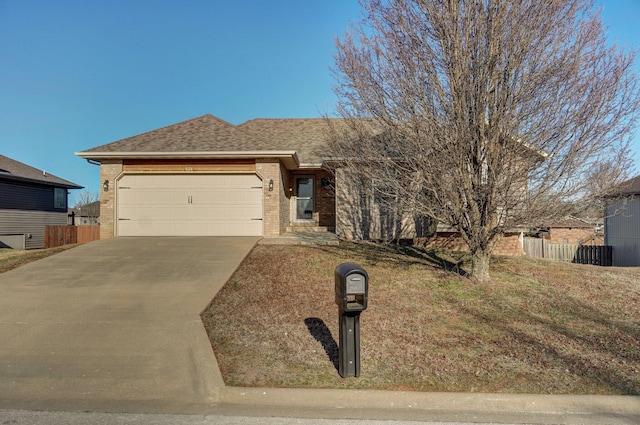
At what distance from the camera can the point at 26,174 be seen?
23031 mm

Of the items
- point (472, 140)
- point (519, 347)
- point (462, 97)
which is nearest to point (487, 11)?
point (462, 97)

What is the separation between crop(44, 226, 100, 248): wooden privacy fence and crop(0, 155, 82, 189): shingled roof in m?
5.54

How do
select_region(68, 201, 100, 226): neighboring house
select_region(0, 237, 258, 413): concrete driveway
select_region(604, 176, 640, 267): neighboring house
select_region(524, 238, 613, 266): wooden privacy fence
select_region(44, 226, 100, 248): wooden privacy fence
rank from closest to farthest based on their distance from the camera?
1. select_region(0, 237, 258, 413): concrete driveway
2. select_region(44, 226, 100, 248): wooden privacy fence
3. select_region(604, 176, 640, 267): neighboring house
4. select_region(524, 238, 613, 266): wooden privacy fence
5. select_region(68, 201, 100, 226): neighboring house

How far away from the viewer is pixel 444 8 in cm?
746

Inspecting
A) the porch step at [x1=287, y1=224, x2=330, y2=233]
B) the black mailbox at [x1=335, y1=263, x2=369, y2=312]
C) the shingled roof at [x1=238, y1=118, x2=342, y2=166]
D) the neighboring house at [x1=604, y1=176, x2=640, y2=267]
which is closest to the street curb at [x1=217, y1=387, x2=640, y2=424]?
the black mailbox at [x1=335, y1=263, x2=369, y2=312]

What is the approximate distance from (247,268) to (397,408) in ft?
18.0

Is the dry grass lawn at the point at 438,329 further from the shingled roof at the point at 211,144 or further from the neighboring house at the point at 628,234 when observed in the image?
the neighboring house at the point at 628,234

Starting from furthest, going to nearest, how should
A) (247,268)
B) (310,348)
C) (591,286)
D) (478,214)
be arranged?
(247,268) → (591,286) → (478,214) → (310,348)

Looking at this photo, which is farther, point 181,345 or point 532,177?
point 532,177

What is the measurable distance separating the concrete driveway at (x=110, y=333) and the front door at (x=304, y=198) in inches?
246

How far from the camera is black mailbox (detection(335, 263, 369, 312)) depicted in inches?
170

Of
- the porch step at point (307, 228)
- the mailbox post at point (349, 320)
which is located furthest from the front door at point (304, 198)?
the mailbox post at point (349, 320)

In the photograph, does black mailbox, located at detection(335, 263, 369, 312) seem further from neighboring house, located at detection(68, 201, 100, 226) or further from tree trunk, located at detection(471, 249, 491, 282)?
neighboring house, located at detection(68, 201, 100, 226)

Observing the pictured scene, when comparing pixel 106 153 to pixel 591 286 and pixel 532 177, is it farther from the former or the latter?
pixel 591 286
